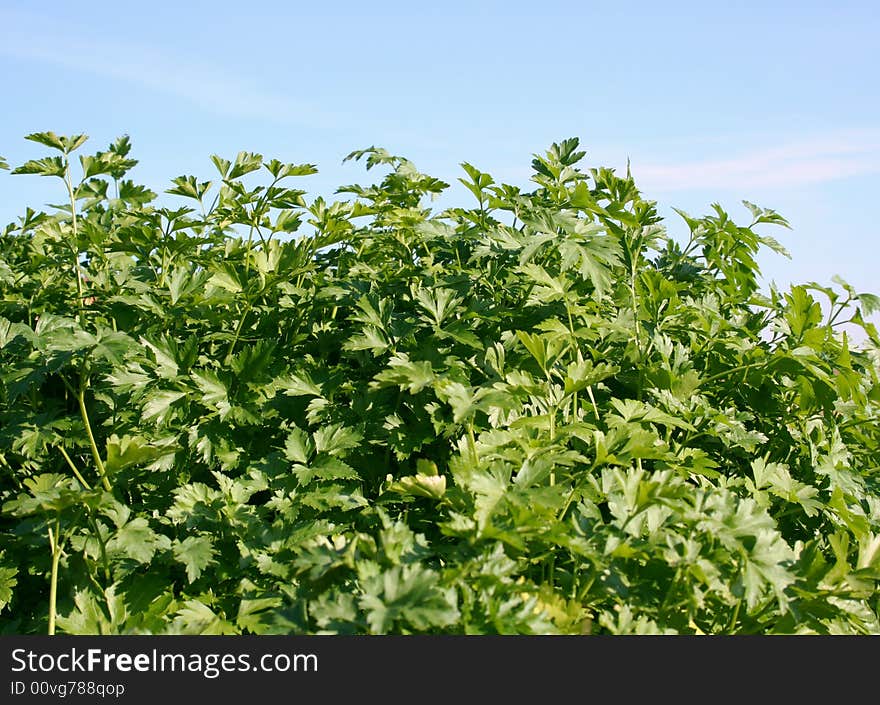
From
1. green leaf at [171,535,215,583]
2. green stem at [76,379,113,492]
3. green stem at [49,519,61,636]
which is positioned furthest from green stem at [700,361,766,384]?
green stem at [49,519,61,636]

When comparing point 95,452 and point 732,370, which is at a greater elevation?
point 732,370

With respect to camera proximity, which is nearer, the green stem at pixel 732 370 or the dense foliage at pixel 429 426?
the dense foliage at pixel 429 426

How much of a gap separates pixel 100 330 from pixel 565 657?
1640mm

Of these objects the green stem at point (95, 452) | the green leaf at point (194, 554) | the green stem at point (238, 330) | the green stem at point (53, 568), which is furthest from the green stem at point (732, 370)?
the green stem at point (53, 568)

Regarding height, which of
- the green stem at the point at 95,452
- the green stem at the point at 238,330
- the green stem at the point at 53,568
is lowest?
the green stem at the point at 53,568

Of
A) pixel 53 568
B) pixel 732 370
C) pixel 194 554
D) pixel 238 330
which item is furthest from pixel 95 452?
pixel 732 370

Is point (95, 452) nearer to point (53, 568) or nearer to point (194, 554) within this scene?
point (53, 568)

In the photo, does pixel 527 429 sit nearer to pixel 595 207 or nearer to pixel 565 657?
pixel 565 657

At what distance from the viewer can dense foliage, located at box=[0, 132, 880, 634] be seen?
78.5 inches

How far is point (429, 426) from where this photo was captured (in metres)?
2.63

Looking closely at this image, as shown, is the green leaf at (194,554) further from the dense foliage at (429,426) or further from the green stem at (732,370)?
the green stem at (732,370)

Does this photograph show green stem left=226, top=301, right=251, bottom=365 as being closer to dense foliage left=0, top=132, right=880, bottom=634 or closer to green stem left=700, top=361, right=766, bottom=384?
dense foliage left=0, top=132, right=880, bottom=634

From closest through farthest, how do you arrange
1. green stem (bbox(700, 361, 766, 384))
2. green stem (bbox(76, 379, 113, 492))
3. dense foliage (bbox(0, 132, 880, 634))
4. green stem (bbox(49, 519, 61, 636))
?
dense foliage (bbox(0, 132, 880, 634)) < green stem (bbox(49, 519, 61, 636)) < green stem (bbox(76, 379, 113, 492)) < green stem (bbox(700, 361, 766, 384))

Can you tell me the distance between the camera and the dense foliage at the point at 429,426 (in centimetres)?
199
